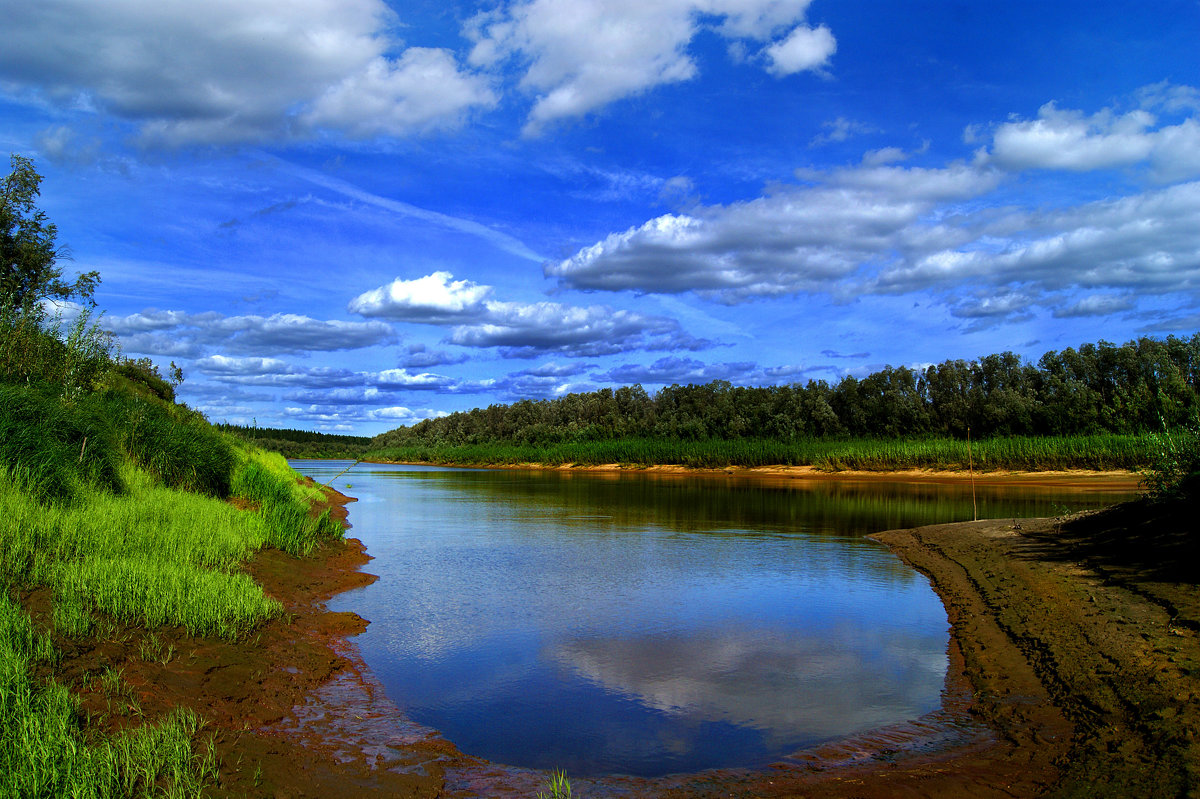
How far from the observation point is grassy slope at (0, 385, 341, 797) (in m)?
5.13

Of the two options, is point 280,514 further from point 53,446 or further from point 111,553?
point 111,553

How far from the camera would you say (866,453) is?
61812mm

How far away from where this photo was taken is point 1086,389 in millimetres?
61750

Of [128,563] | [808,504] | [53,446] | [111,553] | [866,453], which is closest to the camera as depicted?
[128,563]

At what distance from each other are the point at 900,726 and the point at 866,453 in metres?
57.5

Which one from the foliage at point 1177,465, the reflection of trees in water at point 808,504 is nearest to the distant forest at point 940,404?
the reflection of trees in water at point 808,504

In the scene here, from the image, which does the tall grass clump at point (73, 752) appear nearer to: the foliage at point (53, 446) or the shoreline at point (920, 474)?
the foliage at point (53, 446)

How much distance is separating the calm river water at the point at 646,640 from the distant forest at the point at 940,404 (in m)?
32.6

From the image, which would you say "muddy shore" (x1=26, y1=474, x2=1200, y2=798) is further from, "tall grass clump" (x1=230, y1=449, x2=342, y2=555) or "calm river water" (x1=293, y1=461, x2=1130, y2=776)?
"tall grass clump" (x1=230, y1=449, x2=342, y2=555)

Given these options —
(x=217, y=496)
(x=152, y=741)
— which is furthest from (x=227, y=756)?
(x=217, y=496)

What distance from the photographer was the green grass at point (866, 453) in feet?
162

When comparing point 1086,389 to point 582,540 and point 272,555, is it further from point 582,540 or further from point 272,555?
point 272,555

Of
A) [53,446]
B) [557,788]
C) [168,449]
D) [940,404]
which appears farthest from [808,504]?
[940,404]

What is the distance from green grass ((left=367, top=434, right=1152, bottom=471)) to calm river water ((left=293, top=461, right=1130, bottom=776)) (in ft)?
52.1
